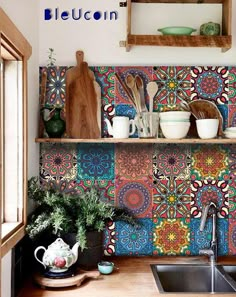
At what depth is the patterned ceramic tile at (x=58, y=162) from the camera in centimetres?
277

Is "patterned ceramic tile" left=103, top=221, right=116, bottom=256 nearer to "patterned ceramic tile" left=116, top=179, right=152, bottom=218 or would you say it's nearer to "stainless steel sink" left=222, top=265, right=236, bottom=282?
"patterned ceramic tile" left=116, top=179, right=152, bottom=218

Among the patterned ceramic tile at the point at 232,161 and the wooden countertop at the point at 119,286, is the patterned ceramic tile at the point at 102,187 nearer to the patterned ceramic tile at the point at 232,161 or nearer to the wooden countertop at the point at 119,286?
the wooden countertop at the point at 119,286

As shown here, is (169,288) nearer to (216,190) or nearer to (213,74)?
(216,190)

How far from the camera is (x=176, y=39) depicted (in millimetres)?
2559

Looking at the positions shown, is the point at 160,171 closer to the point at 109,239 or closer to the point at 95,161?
the point at 95,161

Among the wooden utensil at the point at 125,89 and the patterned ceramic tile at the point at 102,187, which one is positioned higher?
the wooden utensil at the point at 125,89

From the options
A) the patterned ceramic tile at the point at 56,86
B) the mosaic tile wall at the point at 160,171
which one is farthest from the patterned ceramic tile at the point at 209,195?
the patterned ceramic tile at the point at 56,86

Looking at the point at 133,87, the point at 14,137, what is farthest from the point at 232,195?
the point at 14,137

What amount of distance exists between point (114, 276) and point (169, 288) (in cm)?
34

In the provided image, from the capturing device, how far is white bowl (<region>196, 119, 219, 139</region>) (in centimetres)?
256

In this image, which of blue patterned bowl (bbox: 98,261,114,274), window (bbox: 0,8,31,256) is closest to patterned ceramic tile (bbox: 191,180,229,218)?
blue patterned bowl (bbox: 98,261,114,274)

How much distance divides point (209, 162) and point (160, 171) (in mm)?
281

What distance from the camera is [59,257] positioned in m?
2.22

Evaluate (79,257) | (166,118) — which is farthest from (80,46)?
(79,257)
